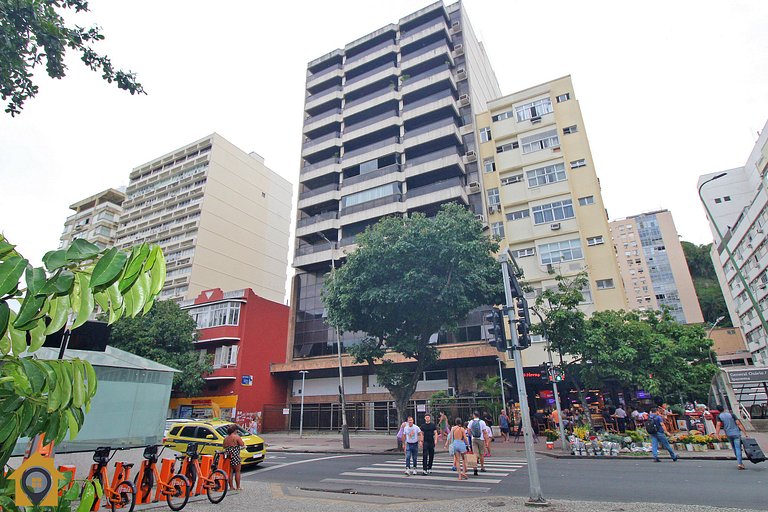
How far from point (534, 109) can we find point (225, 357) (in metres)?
32.4

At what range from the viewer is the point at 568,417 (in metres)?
25.9

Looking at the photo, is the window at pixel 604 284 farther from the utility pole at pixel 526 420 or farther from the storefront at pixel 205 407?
the storefront at pixel 205 407

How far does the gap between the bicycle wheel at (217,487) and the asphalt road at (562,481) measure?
1.98 metres

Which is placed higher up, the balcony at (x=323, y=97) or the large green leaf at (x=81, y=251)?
the balcony at (x=323, y=97)

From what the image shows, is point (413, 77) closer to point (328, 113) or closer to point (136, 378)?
point (328, 113)

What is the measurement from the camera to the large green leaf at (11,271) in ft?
4.91

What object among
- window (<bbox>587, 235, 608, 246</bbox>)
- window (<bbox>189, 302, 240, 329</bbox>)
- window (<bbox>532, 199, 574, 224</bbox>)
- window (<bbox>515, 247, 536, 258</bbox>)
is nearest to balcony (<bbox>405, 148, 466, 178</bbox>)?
window (<bbox>532, 199, 574, 224</bbox>)

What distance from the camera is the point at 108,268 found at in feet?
5.24

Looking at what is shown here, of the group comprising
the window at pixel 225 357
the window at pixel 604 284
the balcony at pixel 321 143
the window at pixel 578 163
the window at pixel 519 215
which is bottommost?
the window at pixel 225 357

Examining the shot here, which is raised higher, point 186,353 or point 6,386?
point 186,353

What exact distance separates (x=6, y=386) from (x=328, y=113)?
45.3 metres

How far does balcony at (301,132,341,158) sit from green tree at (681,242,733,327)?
6063cm

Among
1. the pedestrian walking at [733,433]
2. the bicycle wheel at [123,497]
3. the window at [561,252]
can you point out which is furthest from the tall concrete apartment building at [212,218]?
the pedestrian walking at [733,433]

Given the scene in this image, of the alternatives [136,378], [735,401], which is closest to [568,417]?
[735,401]
